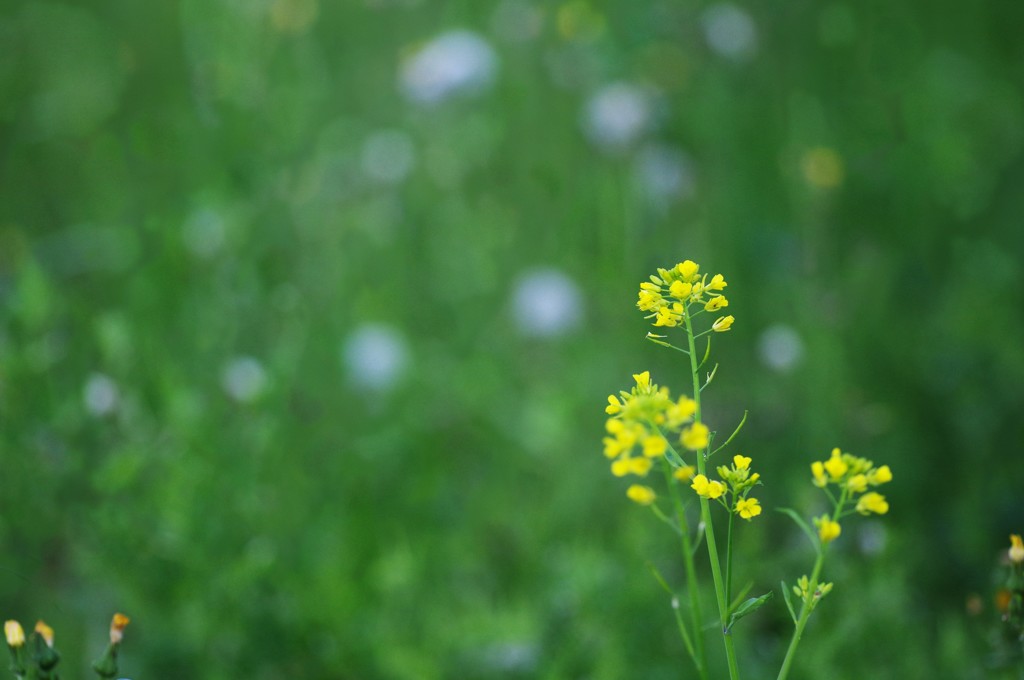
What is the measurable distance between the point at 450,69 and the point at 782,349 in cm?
108

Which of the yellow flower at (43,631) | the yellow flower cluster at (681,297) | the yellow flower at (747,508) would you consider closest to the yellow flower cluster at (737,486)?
the yellow flower at (747,508)

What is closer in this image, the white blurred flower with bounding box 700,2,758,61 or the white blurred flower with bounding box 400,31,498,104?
the white blurred flower with bounding box 400,31,498,104

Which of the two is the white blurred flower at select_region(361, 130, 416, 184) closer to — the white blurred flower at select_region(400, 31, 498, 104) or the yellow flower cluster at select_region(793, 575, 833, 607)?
the white blurred flower at select_region(400, 31, 498, 104)

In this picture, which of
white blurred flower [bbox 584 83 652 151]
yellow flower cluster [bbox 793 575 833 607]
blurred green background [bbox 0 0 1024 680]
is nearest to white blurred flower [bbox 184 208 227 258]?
blurred green background [bbox 0 0 1024 680]

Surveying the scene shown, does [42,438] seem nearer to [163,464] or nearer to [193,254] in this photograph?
[163,464]

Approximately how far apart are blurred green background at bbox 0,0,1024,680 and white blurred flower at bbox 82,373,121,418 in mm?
16

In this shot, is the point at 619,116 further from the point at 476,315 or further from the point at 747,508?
the point at 747,508

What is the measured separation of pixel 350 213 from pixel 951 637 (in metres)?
1.56

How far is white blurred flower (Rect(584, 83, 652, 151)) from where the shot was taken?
237 cm

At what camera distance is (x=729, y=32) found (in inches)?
104

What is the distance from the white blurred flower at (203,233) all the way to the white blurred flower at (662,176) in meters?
1.00

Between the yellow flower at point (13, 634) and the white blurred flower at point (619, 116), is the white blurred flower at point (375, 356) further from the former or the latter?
the yellow flower at point (13, 634)

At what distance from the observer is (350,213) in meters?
2.32

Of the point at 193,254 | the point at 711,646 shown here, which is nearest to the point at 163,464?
the point at 193,254
